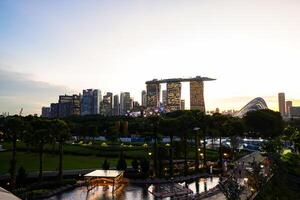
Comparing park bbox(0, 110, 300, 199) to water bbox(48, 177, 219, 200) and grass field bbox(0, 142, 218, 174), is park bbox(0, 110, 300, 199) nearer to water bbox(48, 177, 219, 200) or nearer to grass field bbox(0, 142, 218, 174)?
grass field bbox(0, 142, 218, 174)

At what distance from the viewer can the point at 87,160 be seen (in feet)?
257

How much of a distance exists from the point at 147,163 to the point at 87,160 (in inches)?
863

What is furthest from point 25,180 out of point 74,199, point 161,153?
point 161,153

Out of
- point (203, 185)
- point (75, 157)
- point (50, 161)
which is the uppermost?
point (75, 157)

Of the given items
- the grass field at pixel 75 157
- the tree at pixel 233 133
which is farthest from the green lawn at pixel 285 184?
the tree at pixel 233 133

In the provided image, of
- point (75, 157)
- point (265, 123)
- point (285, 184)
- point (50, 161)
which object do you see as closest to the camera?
point (285, 184)

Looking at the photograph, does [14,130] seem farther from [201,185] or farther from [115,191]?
[201,185]

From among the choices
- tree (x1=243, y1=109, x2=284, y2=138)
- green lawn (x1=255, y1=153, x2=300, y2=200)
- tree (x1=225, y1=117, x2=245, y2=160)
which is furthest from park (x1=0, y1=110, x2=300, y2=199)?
tree (x1=243, y1=109, x2=284, y2=138)

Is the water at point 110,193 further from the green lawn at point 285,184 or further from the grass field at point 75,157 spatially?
the grass field at point 75,157

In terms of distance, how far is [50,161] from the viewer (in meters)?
74.7

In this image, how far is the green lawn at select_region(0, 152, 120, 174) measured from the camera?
68375mm

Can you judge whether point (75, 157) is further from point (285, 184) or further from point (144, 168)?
point (285, 184)

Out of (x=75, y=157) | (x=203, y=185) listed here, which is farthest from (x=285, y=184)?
(x=75, y=157)

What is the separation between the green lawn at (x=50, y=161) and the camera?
68.4 m
